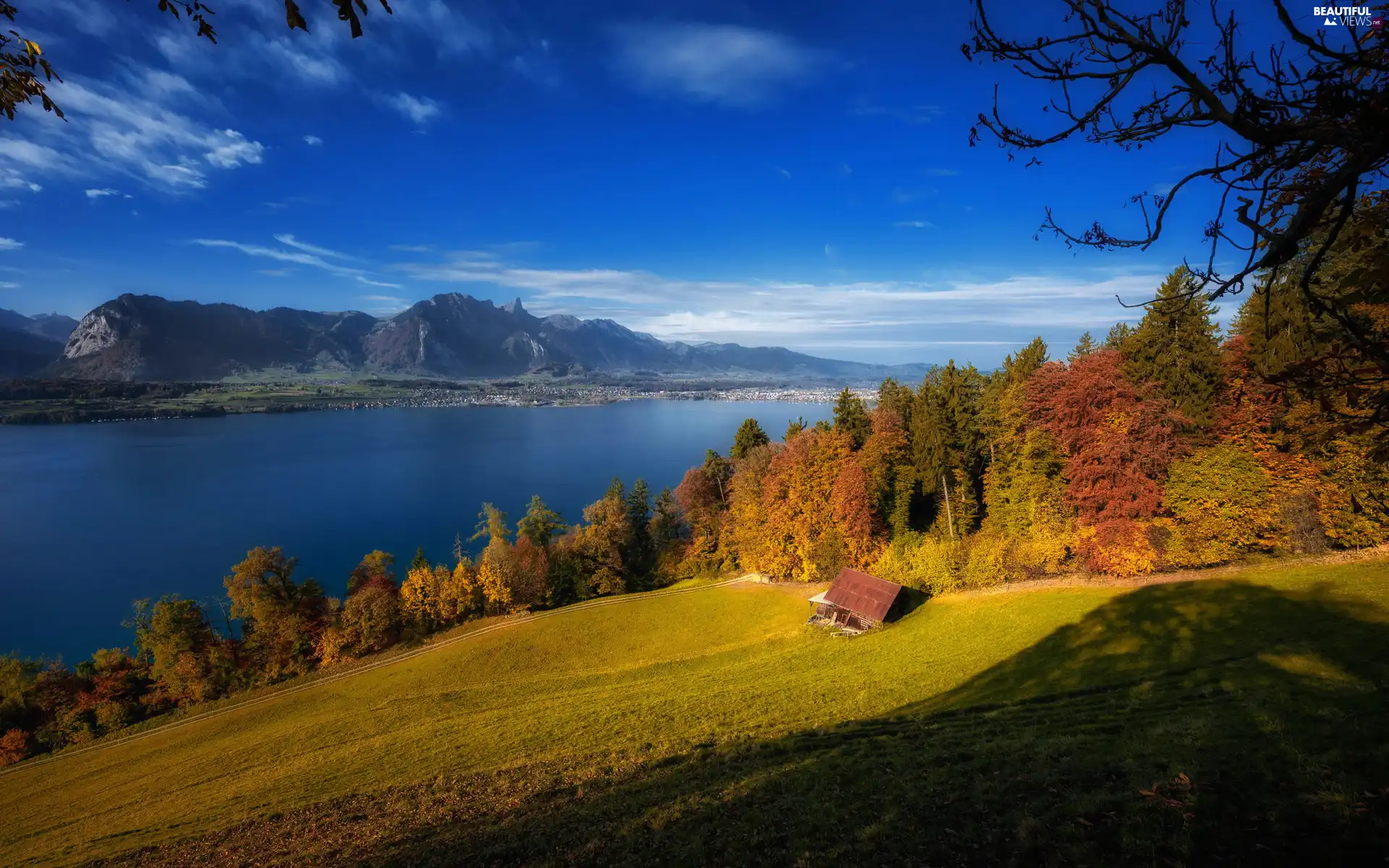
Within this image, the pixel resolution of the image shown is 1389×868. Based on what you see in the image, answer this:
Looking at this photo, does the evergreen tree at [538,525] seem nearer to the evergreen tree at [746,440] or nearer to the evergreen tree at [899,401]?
the evergreen tree at [746,440]

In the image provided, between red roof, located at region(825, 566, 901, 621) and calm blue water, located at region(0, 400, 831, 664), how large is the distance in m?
46.2

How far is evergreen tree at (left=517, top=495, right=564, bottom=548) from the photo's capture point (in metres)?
45.3

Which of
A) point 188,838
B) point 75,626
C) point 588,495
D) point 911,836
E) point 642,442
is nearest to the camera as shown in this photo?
point 911,836

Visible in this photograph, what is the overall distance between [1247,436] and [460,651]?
130ft

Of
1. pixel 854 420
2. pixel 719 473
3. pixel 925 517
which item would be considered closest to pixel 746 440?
pixel 719 473

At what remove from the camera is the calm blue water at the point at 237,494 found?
54.1 meters

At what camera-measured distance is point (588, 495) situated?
80.9m

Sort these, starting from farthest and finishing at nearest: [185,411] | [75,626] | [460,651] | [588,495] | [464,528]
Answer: [185,411] < [588,495] < [464,528] < [75,626] < [460,651]

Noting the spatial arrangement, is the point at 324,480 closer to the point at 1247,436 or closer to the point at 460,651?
the point at 460,651

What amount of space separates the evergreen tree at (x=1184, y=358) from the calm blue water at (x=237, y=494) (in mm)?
59834

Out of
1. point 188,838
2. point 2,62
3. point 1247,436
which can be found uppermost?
point 2,62

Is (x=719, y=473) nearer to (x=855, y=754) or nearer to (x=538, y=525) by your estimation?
(x=538, y=525)

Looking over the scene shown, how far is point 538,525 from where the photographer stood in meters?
45.9

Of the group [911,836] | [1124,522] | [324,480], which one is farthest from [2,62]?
[324,480]
